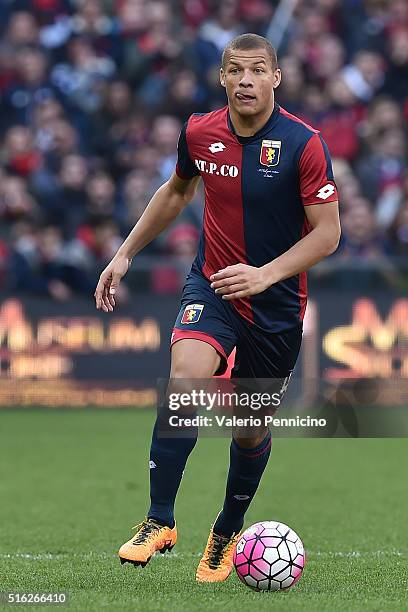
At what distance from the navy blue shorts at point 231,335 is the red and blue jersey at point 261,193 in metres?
0.05

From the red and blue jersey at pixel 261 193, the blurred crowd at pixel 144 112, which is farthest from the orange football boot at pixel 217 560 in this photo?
the blurred crowd at pixel 144 112

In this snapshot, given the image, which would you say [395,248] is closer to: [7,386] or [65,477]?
[7,386]

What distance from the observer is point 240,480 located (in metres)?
6.16

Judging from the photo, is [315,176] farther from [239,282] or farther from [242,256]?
[239,282]

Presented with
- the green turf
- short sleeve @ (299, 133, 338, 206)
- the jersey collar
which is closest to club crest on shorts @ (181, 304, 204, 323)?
short sleeve @ (299, 133, 338, 206)

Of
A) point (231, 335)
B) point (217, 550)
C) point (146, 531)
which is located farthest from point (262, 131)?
point (217, 550)

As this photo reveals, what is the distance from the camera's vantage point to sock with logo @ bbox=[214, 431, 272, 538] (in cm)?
614

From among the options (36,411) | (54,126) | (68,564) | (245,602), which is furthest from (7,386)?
(245,602)

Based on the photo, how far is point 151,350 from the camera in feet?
47.4

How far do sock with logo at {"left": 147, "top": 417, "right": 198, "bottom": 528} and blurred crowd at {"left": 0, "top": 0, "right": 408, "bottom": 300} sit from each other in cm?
842

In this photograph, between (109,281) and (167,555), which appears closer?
(109,281)

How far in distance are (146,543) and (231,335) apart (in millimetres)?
1024

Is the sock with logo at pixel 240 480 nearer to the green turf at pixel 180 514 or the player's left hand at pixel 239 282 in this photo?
the green turf at pixel 180 514

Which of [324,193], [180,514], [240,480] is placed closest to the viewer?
[324,193]
